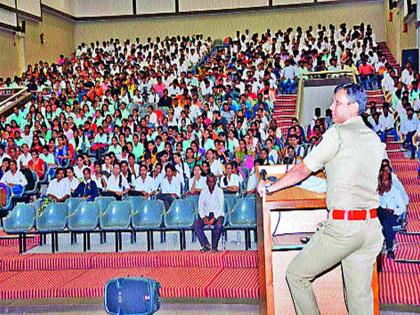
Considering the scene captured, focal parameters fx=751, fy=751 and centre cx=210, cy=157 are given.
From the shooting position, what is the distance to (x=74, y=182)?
10477 millimetres

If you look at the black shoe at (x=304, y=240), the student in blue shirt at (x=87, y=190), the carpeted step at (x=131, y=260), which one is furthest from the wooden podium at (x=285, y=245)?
the student in blue shirt at (x=87, y=190)

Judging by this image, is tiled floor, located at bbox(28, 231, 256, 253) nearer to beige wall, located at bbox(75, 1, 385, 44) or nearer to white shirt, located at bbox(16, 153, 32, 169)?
white shirt, located at bbox(16, 153, 32, 169)

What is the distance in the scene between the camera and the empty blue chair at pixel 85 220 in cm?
902

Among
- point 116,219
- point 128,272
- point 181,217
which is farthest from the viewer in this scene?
point 116,219

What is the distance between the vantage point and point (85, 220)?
909 centimetres

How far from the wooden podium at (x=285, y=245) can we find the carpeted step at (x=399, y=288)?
1826mm

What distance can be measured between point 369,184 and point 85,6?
25.1 metres

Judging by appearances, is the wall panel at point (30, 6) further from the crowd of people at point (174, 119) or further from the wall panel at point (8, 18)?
the crowd of people at point (174, 119)

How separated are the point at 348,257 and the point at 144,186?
259 inches

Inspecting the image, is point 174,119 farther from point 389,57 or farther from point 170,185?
point 389,57

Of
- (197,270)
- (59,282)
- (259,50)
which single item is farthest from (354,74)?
(59,282)

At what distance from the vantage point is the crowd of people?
10344 mm

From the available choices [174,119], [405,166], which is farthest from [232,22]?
[405,166]

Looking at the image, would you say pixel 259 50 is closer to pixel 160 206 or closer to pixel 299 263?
pixel 160 206
